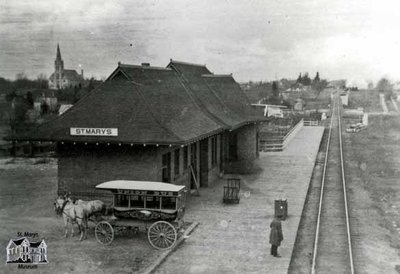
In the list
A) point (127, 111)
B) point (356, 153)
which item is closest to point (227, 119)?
point (127, 111)

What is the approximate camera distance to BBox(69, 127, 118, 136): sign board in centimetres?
1794

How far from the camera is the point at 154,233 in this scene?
48.1 ft

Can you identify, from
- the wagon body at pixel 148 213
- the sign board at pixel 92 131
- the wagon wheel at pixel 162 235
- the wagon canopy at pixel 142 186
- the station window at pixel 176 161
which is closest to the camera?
the wagon wheel at pixel 162 235

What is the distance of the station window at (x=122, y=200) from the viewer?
15055 mm

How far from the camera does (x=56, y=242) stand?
1504 centimetres

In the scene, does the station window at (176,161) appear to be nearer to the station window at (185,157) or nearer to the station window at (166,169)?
the station window at (166,169)

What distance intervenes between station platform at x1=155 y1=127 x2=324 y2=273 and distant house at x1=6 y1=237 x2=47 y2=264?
9.72 feet

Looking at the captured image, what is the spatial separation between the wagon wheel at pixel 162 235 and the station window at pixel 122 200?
1160 millimetres

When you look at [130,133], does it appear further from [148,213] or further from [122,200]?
[148,213]

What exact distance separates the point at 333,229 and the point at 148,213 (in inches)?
284

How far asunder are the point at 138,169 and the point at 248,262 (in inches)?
261

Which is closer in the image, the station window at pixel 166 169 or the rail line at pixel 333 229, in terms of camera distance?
the rail line at pixel 333 229

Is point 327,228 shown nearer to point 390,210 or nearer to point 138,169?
point 390,210

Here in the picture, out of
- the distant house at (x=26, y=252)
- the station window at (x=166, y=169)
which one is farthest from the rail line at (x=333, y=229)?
the distant house at (x=26, y=252)
